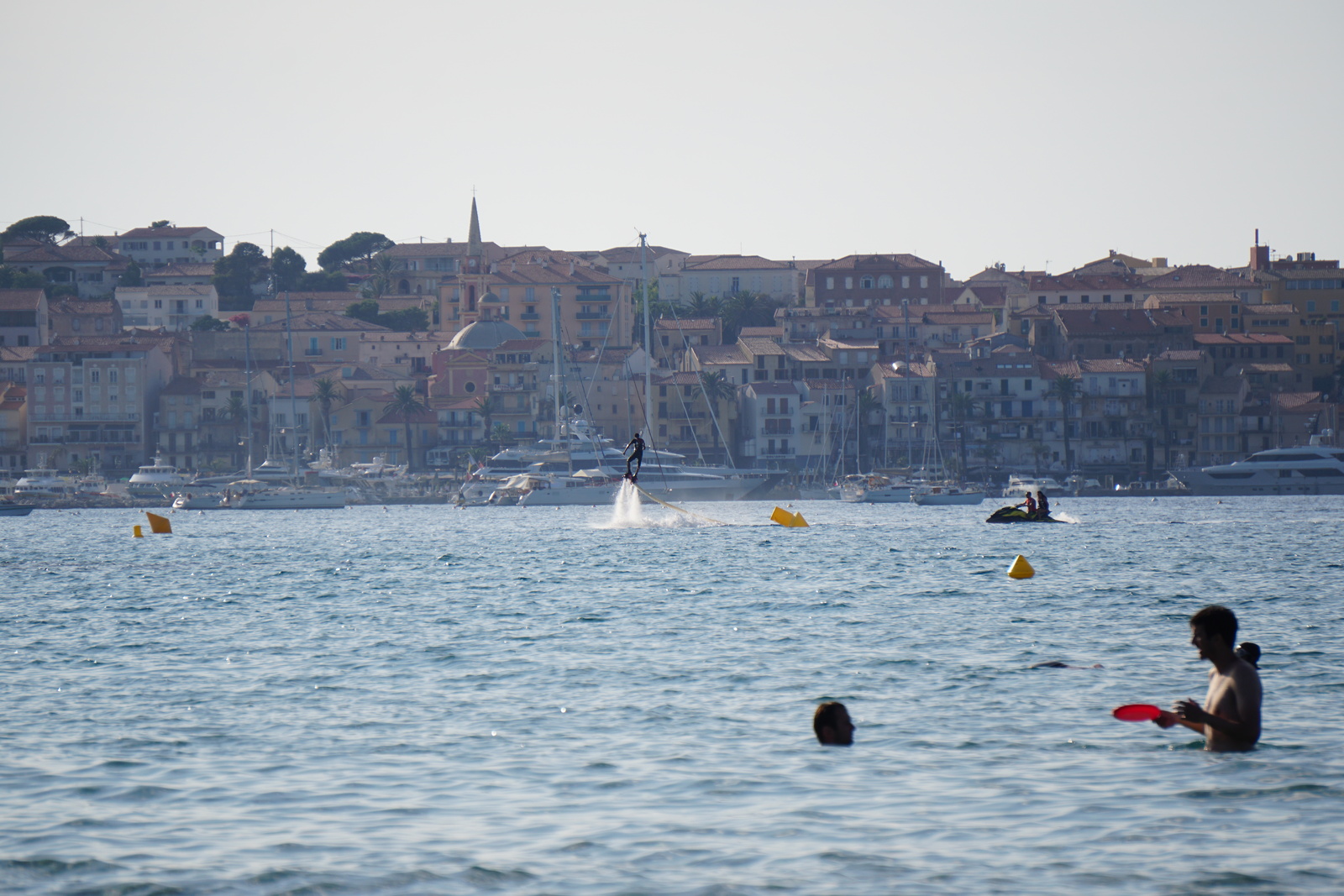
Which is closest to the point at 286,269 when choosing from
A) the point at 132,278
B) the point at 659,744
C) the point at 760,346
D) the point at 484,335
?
the point at 132,278

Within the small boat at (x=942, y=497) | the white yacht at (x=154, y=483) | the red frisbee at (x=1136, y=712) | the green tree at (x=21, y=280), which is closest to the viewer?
the red frisbee at (x=1136, y=712)

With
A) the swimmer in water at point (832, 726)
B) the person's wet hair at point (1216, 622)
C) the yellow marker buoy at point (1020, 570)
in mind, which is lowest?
the yellow marker buoy at point (1020, 570)

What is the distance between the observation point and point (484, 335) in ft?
480

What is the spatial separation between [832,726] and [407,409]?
120 m

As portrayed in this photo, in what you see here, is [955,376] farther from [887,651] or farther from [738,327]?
[887,651]

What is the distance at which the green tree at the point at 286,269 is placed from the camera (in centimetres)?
18000

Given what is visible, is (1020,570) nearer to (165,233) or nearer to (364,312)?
(364,312)

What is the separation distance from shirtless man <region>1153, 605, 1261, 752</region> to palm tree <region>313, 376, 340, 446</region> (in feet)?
402

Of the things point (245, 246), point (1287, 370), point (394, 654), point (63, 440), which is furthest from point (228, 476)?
point (394, 654)

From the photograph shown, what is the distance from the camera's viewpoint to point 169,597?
36.7 meters

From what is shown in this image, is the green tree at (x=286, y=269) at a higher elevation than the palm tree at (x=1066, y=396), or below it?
higher

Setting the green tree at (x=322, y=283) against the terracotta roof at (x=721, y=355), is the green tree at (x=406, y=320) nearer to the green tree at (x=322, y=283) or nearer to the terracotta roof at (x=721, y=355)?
the green tree at (x=322, y=283)

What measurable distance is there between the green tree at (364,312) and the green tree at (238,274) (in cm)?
1536

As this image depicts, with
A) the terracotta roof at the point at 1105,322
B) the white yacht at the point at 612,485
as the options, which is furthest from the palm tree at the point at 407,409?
the terracotta roof at the point at 1105,322
